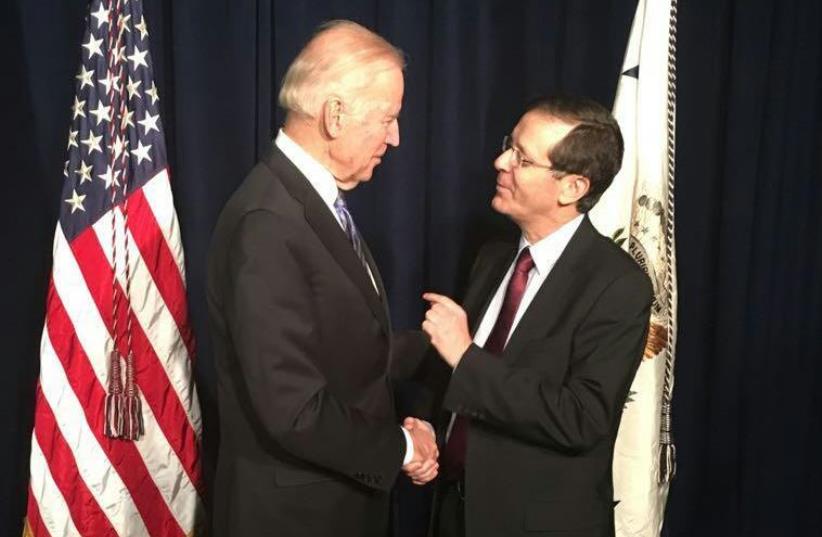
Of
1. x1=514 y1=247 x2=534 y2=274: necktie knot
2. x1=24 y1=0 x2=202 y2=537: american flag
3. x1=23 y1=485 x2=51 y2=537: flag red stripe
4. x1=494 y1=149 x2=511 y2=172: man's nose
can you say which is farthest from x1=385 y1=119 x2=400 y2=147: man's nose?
x1=23 y1=485 x2=51 y2=537: flag red stripe

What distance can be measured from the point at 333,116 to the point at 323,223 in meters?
0.21

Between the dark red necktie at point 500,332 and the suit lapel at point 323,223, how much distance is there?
364 mm

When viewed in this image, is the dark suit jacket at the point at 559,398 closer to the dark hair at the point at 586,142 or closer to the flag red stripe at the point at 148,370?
the dark hair at the point at 586,142

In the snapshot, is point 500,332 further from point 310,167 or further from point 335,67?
point 335,67

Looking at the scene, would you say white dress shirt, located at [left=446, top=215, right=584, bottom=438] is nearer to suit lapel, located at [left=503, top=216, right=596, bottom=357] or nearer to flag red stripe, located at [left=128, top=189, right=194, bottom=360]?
suit lapel, located at [left=503, top=216, right=596, bottom=357]

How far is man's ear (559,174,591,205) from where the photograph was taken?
1.91m

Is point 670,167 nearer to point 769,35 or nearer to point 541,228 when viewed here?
point 541,228

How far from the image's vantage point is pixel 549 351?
6.01 ft

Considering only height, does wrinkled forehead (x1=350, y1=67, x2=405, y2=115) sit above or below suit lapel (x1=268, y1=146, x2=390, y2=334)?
above

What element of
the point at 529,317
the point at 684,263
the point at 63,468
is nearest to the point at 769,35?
the point at 684,263

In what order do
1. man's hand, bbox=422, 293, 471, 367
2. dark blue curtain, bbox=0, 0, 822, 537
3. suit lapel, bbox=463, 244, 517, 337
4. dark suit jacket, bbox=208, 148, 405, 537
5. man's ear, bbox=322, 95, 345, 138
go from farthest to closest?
dark blue curtain, bbox=0, 0, 822, 537
suit lapel, bbox=463, 244, 517, 337
man's hand, bbox=422, 293, 471, 367
man's ear, bbox=322, 95, 345, 138
dark suit jacket, bbox=208, 148, 405, 537

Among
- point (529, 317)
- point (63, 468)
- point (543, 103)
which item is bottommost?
point (63, 468)

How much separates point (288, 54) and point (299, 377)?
1.46 m

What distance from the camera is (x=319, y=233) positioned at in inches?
64.7
